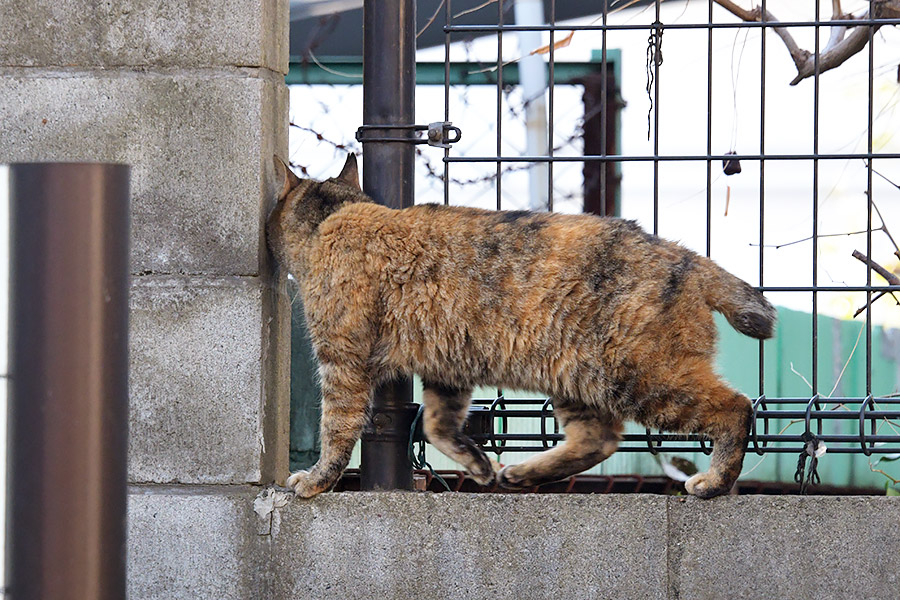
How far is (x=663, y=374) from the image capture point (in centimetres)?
301

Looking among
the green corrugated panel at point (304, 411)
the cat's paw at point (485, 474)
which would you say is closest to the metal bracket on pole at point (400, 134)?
the cat's paw at point (485, 474)

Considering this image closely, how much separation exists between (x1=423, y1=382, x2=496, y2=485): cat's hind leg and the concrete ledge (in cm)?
57

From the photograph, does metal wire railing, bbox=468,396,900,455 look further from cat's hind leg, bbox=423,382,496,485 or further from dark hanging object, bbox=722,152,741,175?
dark hanging object, bbox=722,152,741,175

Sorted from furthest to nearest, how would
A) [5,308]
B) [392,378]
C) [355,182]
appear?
[355,182] → [392,378] → [5,308]

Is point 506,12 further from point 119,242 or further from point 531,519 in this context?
point 119,242

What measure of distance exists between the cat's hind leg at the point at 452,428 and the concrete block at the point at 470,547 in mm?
226

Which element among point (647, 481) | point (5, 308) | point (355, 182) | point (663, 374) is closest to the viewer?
point (5, 308)

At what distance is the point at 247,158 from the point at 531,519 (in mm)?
1428

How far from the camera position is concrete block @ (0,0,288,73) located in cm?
312

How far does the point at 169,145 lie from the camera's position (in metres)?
3.16

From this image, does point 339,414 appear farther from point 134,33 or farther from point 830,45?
point 830,45

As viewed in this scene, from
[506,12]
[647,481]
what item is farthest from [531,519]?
[506,12]

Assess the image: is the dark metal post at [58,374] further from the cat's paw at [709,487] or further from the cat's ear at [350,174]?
the cat's ear at [350,174]

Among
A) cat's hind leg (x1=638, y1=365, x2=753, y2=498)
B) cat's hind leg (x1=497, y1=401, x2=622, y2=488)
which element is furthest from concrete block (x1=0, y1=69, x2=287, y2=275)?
cat's hind leg (x1=638, y1=365, x2=753, y2=498)
